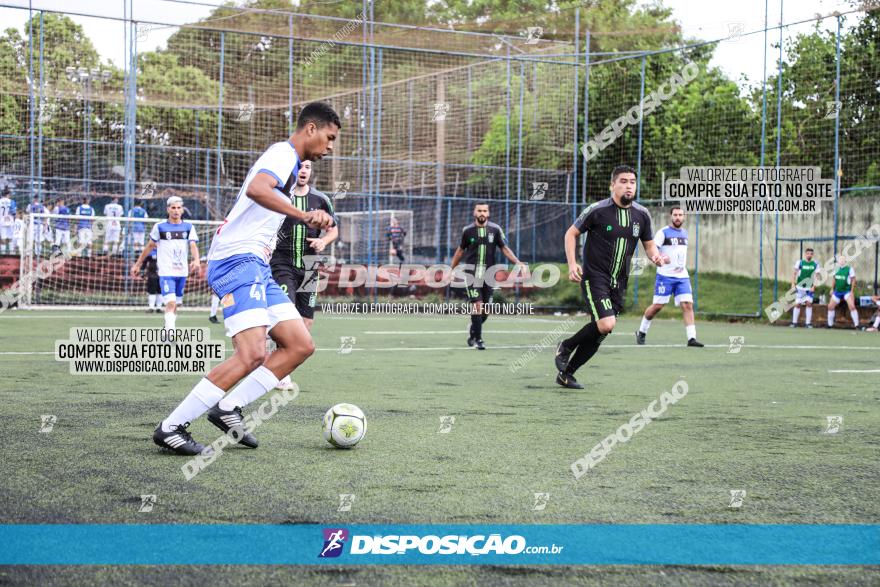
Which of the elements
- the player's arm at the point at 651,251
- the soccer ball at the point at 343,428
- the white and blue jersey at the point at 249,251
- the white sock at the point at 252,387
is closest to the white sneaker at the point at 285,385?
the white sock at the point at 252,387

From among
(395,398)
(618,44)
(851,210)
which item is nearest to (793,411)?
(395,398)

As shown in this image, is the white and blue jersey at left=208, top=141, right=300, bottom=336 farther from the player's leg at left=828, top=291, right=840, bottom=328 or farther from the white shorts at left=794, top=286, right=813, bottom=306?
the player's leg at left=828, top=291, right=840, bottom=328

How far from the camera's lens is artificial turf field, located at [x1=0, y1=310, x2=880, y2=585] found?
366 cm

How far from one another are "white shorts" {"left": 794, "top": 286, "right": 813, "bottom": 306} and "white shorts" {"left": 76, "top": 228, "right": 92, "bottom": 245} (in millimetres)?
16794

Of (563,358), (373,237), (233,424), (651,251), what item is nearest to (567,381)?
(563,358)

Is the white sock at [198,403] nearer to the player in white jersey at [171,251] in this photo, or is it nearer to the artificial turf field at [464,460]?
the artificial turf field at [464,460]

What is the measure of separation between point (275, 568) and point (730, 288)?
25.5 m

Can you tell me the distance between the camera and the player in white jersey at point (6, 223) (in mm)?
26391

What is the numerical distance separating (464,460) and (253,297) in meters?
1.49

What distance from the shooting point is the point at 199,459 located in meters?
5.58

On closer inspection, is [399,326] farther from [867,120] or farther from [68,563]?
[68,563]

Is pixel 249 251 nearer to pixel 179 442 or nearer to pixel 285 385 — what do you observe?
pixel 179 442

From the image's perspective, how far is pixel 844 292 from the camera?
22797 mm

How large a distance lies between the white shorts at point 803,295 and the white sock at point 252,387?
1899 centimetres
